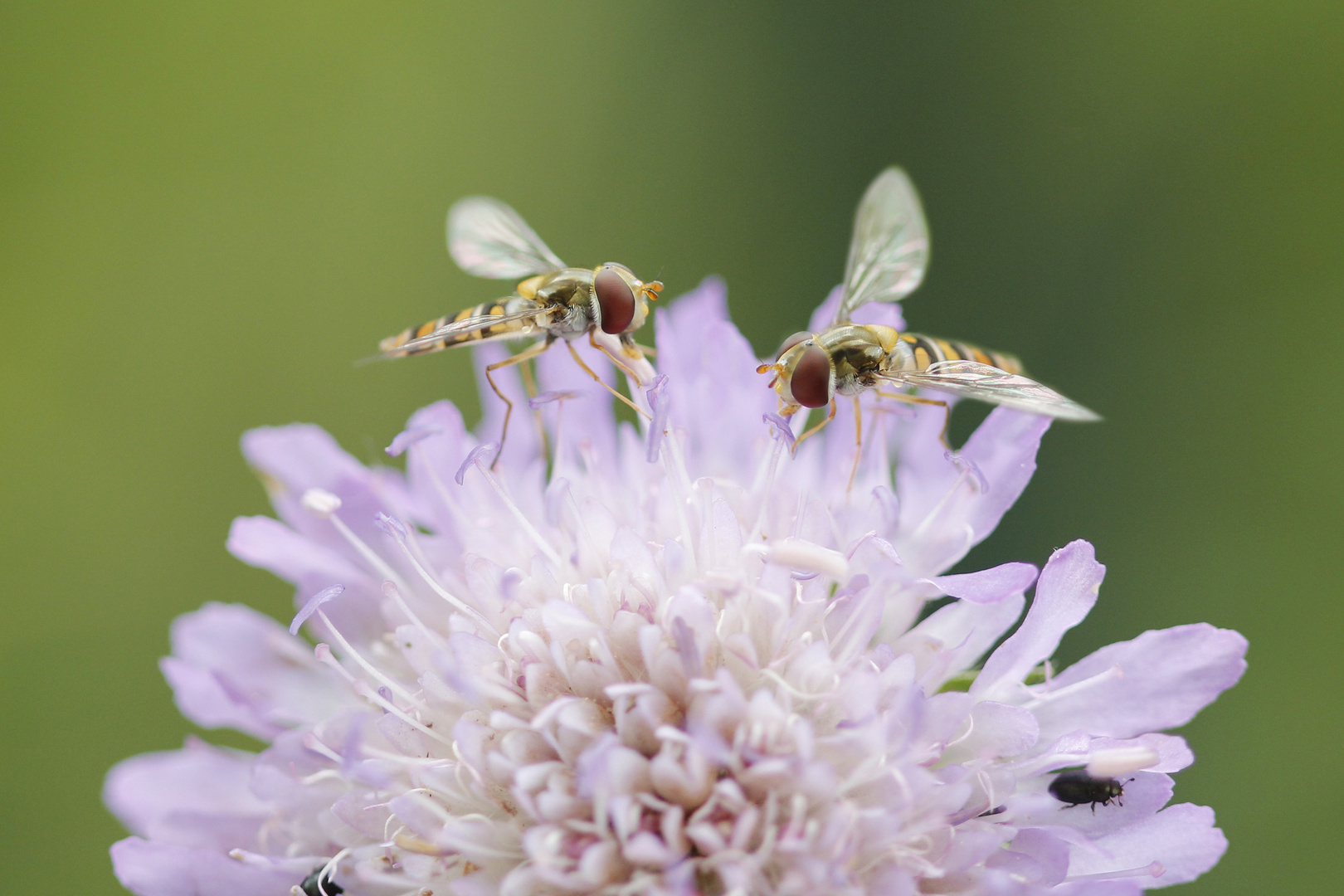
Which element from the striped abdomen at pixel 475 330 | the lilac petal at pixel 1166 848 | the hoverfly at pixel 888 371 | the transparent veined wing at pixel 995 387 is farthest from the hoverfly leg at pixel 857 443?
the lilac petal at pixel 1166 848

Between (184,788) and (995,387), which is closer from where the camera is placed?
(995,387)

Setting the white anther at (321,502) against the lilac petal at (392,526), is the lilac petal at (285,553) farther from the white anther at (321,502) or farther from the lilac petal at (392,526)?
the lilac petal at (392,526)

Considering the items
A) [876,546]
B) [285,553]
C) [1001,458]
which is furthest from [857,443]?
[285,553]

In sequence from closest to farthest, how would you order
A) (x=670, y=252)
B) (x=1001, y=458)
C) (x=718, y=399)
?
(x=1001, y=458), (x=718, y=399), (x=670, y=252)

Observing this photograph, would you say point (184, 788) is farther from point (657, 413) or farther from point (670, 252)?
point (670, 252)

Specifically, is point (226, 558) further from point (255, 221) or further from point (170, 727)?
point (255, 221)

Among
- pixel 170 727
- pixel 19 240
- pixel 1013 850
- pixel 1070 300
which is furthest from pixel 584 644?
pixel 19 240
